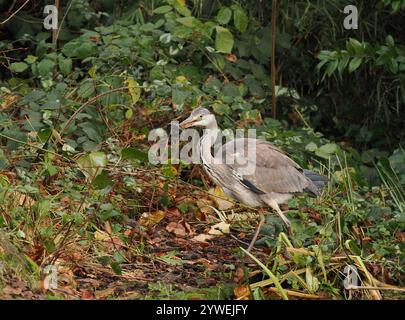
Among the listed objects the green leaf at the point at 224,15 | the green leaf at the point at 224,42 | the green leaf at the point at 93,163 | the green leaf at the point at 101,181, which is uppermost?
the green leaf at the point at 224,15

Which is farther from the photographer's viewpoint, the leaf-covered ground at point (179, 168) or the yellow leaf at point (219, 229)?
the yellow leaf at point (219, 229)

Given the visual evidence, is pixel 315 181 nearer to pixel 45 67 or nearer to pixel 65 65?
pixel 65 65

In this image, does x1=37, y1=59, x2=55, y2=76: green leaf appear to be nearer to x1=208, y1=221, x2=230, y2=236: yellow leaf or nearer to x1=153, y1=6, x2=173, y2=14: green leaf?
x1=153, y1=6, x2=173, y2=14: green leaf

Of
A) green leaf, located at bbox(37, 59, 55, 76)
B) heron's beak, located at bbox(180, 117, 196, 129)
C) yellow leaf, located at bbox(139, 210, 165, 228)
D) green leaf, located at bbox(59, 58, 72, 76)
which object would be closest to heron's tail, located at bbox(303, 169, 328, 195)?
heron's beak, located at bbox(180, 117, 196, 129)

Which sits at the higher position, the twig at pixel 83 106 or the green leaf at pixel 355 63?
the green leaf at pixel 355 63

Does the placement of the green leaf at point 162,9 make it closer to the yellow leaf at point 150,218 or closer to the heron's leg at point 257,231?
the yellow leaf at point 150,218

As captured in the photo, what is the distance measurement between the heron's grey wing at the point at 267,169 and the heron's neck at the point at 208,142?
133 millimetres

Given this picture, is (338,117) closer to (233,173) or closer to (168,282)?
(233,173)

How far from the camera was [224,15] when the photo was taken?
340 inches

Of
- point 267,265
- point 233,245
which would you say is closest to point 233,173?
point 233,245

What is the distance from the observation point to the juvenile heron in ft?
23.1

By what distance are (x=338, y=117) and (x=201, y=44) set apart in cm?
206

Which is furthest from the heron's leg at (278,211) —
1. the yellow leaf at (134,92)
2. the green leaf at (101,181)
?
the green leaf at (101,181)

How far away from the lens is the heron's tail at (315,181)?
285 inches
